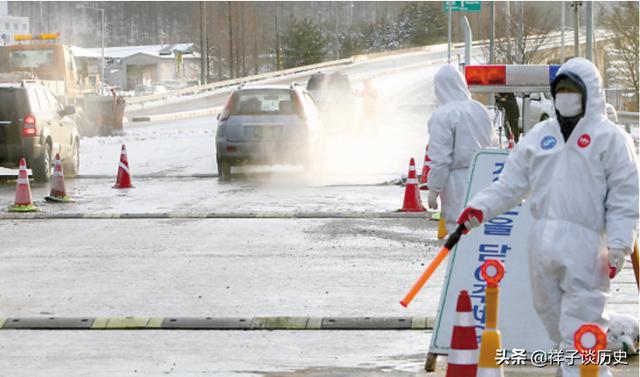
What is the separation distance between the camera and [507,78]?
14.1m

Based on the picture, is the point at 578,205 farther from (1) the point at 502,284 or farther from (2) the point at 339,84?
(2) the point at 339,84

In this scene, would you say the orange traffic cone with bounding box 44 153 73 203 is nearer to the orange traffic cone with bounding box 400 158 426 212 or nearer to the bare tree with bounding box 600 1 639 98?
the orange traffic cone with bounding box 400 158 426 212

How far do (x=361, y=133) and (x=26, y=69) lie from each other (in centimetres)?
1036

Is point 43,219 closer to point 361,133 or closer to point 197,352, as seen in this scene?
point 197,352

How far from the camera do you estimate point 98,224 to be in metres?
16.9

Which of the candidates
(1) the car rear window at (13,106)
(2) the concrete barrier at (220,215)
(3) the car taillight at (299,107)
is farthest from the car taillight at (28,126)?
(2) the concrete barrier at (220,215)

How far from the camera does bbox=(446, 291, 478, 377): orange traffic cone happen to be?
21.7 feet

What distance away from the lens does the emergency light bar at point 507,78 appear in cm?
1384

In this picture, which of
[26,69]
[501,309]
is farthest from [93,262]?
[26,69]

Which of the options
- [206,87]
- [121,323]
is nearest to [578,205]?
[121,323]

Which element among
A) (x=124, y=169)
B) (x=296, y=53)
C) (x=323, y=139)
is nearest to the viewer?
(x=124, y=169)

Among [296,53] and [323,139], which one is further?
[296,53]

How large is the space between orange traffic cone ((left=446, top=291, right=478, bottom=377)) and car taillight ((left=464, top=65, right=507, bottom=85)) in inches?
287

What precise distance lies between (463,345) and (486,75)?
24.7 feet
